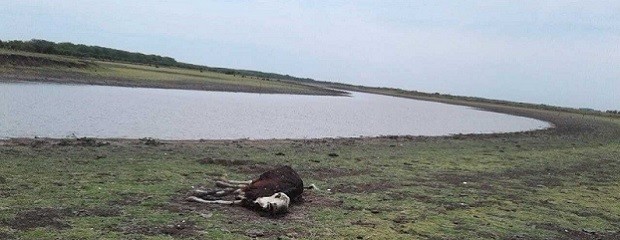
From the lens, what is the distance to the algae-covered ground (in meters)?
8.19

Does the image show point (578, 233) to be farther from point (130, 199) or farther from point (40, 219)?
point (40, 219)

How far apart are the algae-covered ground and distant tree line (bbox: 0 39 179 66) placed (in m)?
50.4

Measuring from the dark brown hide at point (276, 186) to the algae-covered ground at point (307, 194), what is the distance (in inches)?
13.9

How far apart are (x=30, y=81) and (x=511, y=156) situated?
108ft

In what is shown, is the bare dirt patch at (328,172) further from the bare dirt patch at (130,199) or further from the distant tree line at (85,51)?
the distant tree line at (85,51)

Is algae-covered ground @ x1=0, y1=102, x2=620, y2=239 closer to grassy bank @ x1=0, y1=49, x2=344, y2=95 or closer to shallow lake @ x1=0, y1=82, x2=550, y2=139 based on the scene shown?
shallow lake @ x1=0, y1=82, x2=550, y2=139

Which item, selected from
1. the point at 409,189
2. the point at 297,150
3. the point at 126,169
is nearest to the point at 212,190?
the point at 126,169

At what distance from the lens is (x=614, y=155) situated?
983 inches

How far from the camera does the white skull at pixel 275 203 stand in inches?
362

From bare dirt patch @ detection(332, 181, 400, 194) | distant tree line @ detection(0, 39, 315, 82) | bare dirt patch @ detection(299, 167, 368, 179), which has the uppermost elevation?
distant tree line @ detection(0, 39, 315, 82)

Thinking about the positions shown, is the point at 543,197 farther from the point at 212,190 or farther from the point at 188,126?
the point at 188,126

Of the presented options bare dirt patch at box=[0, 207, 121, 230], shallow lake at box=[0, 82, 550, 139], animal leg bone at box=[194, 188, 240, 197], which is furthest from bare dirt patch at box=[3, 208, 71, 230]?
shallow lake at box=[0, 82, 550, 139]

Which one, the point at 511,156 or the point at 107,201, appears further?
the point at 511,156

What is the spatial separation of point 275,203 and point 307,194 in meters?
1.95
